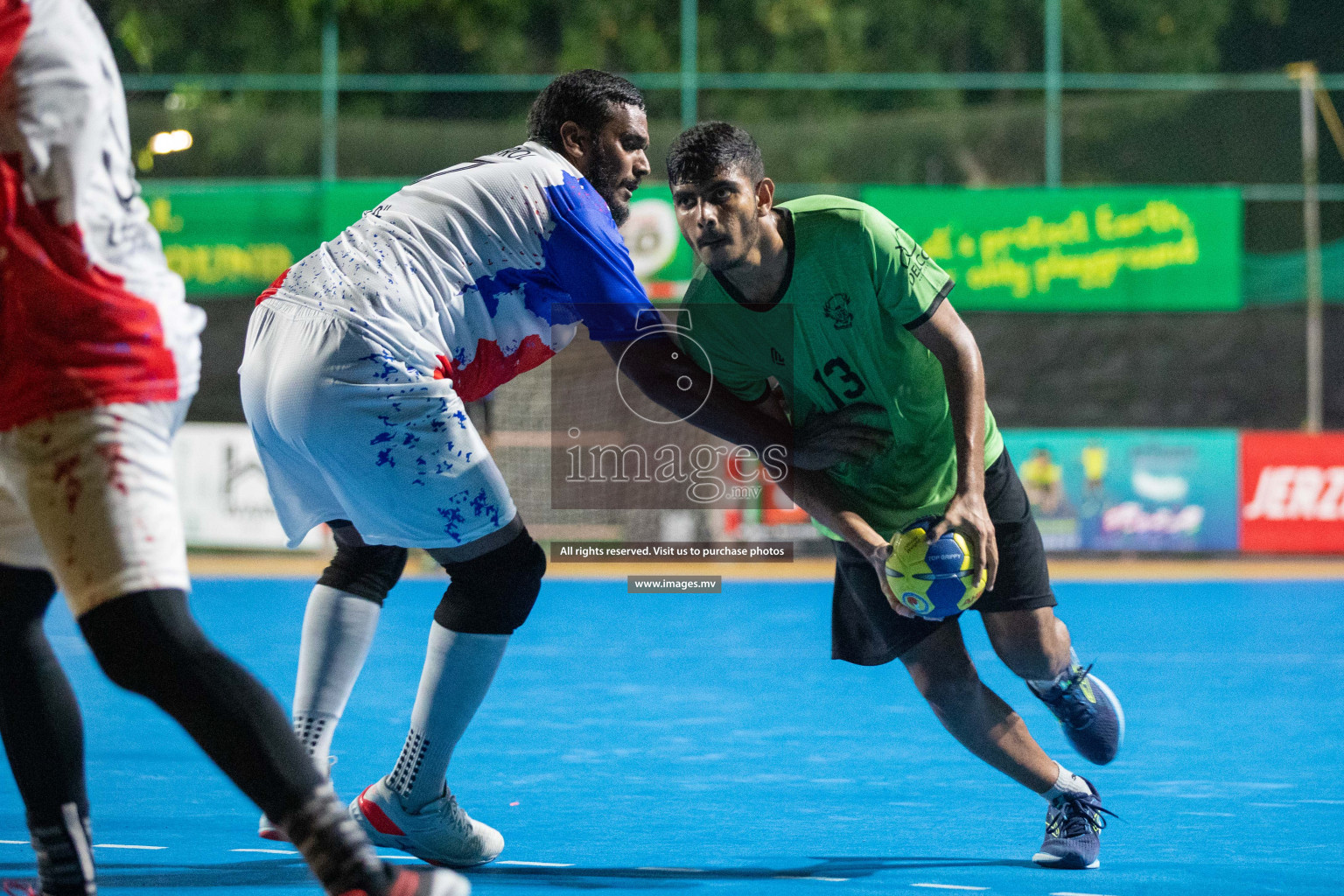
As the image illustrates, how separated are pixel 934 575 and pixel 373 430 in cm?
130

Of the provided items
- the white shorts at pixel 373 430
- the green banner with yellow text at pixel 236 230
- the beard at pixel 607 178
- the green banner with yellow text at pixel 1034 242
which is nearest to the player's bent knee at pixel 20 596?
the white shorts at pixel 373 430

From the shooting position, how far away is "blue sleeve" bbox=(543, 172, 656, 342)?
11.1ft

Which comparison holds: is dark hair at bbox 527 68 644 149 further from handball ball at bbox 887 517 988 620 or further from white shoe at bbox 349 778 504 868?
white shoe at bbox 349 778 504 868

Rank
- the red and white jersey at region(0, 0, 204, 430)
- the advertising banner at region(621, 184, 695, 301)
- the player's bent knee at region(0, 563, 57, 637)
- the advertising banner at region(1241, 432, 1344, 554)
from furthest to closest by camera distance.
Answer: the advertising banner at region(621, 184, 695, 301)
the advertising banner at region(1241, 432, 1344, 554)
the player's bent knee at region(0, 563, 57, 637)
the red and white jersey at region(0, 0, 204, 430)

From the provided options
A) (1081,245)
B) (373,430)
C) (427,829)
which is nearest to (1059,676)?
(427,829)

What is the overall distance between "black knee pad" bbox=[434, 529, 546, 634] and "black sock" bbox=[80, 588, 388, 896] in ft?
3.46

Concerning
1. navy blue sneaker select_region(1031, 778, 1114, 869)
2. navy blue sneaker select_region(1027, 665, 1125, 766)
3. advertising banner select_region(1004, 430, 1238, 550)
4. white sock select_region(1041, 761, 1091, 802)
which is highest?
navy blue sneaker select_region(1027, 665, 1125, 766)

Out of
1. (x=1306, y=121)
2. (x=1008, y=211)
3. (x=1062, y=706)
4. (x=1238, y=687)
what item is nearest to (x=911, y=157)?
(x=1008, y=211)

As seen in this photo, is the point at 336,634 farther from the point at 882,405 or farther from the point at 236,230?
the point at 236,230

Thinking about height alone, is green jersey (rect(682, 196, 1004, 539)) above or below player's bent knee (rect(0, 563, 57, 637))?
above

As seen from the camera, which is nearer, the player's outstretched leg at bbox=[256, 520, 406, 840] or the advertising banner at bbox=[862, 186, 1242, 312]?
the player's outstretched leg at bbox=[256, 520, 406, 840]

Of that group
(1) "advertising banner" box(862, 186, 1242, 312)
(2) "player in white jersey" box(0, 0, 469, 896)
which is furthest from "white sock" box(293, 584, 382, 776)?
(1) "advertising banner" box(862, 186, 1242, 312)

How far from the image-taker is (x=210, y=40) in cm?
2016

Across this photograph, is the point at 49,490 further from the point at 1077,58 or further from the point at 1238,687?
the point at 1077,58
